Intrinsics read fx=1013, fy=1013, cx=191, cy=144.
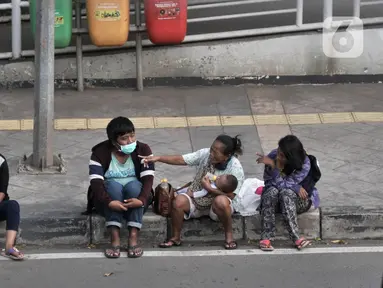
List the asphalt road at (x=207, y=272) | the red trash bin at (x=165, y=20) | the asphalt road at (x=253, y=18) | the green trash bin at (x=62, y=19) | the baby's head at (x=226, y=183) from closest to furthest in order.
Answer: the asphalt road at (x=207, y=272) < the baby's head at (x=226, y=183) < the green trash bin at (x=62, y=19) < the red trash bin at (x=165, y=20) < the asphalt road at (x=253, y=18)

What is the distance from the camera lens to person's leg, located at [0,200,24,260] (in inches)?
301

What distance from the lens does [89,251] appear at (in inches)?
312

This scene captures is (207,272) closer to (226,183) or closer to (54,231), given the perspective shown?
(226,183)

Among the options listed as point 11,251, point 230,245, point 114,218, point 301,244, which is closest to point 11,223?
point 11,251

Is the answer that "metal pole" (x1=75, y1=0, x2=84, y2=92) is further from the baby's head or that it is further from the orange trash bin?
the baby's head

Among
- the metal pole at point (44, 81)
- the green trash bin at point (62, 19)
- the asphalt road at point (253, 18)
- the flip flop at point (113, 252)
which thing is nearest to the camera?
the flip flop at point (113, 252)

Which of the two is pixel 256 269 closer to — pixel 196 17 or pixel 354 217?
pixel 354 217

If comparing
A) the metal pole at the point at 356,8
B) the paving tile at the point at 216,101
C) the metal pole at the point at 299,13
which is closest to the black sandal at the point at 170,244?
the paving tile at the point at 216,101

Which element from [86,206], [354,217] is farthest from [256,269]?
[86,206]

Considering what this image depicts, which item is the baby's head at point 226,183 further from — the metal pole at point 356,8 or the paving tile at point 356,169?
the metal pole at point 356,8

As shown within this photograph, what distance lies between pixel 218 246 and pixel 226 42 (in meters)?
4.12

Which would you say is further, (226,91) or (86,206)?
(226,91)

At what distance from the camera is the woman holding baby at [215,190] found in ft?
26.1

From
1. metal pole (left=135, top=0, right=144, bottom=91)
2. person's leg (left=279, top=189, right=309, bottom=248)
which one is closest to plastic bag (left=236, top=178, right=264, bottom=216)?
person's leg (left=279, top=189, right=309, bottom=248)
